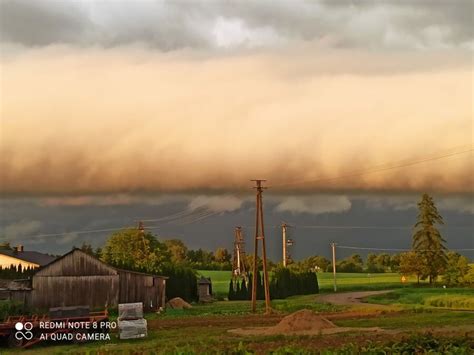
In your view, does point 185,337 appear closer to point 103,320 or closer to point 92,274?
point 103,320

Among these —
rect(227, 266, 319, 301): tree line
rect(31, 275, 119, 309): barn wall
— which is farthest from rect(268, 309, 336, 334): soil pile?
rect(227, 266, 319, 301): tree line

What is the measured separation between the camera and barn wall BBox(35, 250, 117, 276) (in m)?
58.3

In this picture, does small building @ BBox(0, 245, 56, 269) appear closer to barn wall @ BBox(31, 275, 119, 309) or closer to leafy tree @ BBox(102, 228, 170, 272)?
leafy tree @ BBox(102, 228, 170, 272)

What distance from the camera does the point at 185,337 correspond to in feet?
118

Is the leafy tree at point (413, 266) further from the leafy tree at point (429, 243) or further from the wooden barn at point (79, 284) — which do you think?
the wooden barn at point (79, 284)

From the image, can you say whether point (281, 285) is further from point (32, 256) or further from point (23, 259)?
point (23, 259)

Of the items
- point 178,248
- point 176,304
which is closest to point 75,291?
point 176,304

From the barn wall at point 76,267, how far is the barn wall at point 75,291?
33cm

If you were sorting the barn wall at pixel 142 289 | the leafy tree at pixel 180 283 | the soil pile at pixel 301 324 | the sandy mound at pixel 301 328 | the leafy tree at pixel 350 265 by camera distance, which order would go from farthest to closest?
the leafy tree at pixel 350 265 → the leafy tree at pixel 180 283 → the barn wall at pixel 142 289 → the soil pile at pixel 301 324 → the sandy mound at pixel 301 328

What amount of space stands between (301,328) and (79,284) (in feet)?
81.1

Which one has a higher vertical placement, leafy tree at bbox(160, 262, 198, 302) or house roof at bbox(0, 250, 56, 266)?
house roof at bbox(0, 250, 56, 266)

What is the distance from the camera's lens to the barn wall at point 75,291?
189 ft

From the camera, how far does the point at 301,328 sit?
40188mm

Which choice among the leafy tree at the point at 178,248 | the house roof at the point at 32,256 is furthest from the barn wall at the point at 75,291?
the leafy tree at the point at 178,248
